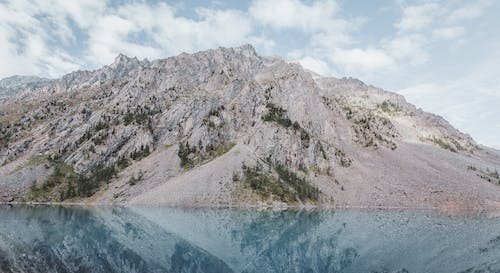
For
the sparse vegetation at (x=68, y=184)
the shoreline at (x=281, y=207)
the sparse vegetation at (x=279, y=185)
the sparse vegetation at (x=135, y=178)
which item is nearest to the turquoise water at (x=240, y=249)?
the shoreline at (x=281, y=207)

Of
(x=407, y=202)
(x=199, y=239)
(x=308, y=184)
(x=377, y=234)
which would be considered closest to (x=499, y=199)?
(x=407, y=202)

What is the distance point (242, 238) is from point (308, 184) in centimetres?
12281

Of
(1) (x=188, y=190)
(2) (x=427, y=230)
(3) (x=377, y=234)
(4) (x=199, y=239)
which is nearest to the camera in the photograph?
(4) (x=199, y=239)

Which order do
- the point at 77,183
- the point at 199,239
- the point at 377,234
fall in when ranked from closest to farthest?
the point at 199,239, the point at 377,234, the point at 77,183

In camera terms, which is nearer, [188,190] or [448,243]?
[448,243]

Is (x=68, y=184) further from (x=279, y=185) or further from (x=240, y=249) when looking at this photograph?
(x=240, y=249)

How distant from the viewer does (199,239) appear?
7369 centimetres

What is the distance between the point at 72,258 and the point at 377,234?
204ft

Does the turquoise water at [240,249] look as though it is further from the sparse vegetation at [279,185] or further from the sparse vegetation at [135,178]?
the sparse vegetation at [135,178]

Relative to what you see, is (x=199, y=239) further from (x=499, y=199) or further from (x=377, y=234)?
(x=499, y=199)

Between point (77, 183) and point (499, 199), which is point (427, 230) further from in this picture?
point (77, 183)

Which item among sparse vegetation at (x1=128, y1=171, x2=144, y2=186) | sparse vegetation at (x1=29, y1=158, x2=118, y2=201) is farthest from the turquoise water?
sparse vegetation at (x1=29, y1=158, x2=118, y2=201)

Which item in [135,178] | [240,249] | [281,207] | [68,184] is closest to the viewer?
[240,249]

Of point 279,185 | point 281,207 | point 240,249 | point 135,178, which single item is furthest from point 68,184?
point 240,249
